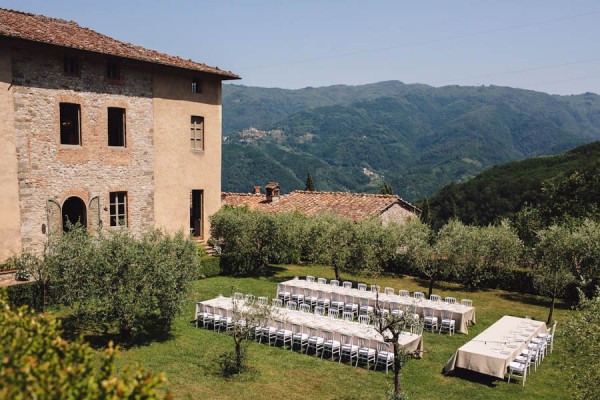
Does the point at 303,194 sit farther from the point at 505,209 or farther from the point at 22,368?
the point at 505,209

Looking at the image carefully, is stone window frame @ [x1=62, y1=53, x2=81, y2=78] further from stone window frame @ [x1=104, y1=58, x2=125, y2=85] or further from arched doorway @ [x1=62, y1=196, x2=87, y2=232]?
arched doorway @ [x1=62, y1=196, x2=87, y2=232]

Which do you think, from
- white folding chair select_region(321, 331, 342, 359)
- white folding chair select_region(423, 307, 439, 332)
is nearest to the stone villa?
white folding chair select_region(321, 331, 342, 359)

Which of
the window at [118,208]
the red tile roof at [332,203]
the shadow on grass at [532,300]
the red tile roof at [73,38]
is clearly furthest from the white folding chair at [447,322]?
the red tile roof at [73,38]

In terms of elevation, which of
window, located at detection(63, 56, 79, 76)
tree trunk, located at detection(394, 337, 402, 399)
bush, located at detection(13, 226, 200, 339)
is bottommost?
tree trunk, located at detection(394, 337, 402, 399)

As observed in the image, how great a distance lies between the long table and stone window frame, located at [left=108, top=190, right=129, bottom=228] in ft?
26.9

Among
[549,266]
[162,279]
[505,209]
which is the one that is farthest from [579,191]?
[162,279]

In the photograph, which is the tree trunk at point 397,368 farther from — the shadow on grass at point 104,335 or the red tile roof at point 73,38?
the red tile roof at point 73,38

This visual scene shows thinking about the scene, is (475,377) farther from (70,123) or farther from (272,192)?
(272,192)

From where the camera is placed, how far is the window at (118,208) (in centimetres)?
2222

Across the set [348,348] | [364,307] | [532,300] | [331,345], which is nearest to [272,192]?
[364,307]

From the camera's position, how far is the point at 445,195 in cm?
7712

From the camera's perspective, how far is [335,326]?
14766 millimetres

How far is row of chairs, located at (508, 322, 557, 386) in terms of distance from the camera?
1253cm

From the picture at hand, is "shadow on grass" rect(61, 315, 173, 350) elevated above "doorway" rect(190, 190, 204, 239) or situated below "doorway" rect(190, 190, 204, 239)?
below
